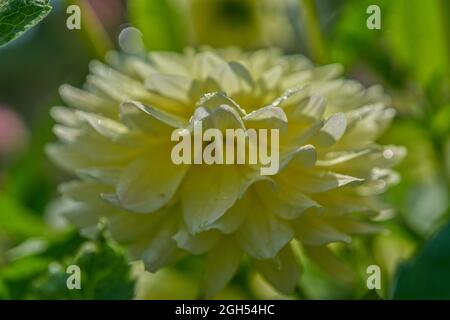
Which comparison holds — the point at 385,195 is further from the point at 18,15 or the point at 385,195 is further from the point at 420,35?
the point at 18,15

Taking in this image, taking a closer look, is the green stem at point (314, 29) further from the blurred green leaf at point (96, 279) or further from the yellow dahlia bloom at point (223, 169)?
the blurred green leaf at point (96, 279)

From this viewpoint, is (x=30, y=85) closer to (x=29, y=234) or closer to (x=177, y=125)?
(x=29, y=234)

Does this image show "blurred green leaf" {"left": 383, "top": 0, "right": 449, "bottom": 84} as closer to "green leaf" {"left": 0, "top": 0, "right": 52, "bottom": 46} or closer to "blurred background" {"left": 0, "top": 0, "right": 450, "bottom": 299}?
"blurred background" {"left": 0, "top": 0, "right": 450, "bottom": 299}

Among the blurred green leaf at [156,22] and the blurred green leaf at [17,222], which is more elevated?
the blurred green leaf at [156,22]

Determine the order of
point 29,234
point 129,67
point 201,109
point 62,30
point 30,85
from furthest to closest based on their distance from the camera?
1. point 30,85
2. point 62,30
3. point 29,234
4. point 129,67
5. point 201,109

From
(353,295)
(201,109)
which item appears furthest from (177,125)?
(353,295)

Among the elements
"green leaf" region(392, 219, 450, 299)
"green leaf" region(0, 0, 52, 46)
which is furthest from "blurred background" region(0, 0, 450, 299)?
"green leaf" region(0, 0, 52, 46)

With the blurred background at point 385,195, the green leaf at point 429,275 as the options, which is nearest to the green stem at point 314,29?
the blurred background at point 385,195
